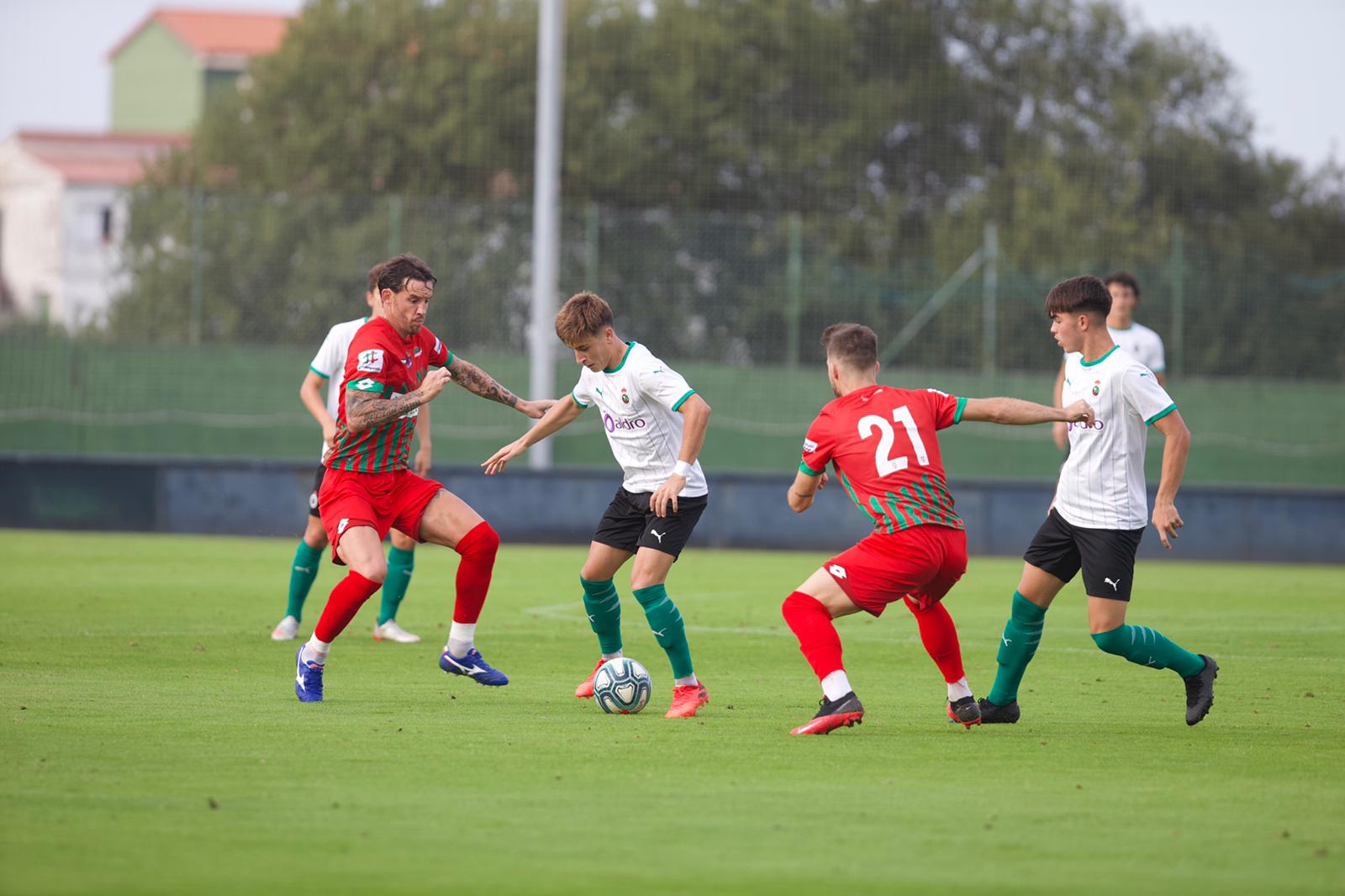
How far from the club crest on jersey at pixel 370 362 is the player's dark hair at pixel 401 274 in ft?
1.15

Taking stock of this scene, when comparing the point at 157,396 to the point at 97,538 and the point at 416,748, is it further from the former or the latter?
the point at 416,748

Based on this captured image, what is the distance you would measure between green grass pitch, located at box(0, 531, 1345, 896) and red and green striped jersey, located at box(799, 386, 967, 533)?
0.97 metres

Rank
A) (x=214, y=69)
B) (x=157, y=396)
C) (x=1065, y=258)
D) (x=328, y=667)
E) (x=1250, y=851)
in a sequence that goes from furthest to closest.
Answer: (x=214, y=69) → (x=1065, y=258) → (x=157, y=396) → (x=328, y=667) → (x=1250, y=851)

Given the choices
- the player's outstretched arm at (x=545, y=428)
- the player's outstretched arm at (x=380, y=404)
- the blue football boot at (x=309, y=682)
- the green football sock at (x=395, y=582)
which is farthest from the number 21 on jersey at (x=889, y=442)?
the green football sock at (x=395, y=582)

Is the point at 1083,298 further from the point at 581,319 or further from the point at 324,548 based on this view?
the point at 324,548

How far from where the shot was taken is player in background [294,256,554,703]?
7.67 m

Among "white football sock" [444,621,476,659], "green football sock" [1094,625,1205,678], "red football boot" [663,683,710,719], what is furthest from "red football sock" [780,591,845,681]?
"white football sock" [444,621,476,659]

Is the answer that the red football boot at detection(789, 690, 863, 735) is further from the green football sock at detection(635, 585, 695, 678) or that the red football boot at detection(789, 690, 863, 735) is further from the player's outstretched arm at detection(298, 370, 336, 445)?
the player's outstretched arm at detection(298, 370, 336, 445)

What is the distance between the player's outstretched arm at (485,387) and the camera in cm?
848

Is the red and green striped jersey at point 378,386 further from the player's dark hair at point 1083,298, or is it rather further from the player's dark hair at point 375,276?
the player's dark hair at point 1083,298

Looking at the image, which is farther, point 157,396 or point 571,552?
point 157,396

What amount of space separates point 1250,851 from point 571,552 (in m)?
14.6

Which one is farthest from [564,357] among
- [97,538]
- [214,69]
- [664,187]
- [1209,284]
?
[214,69]

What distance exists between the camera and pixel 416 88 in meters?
35.5
